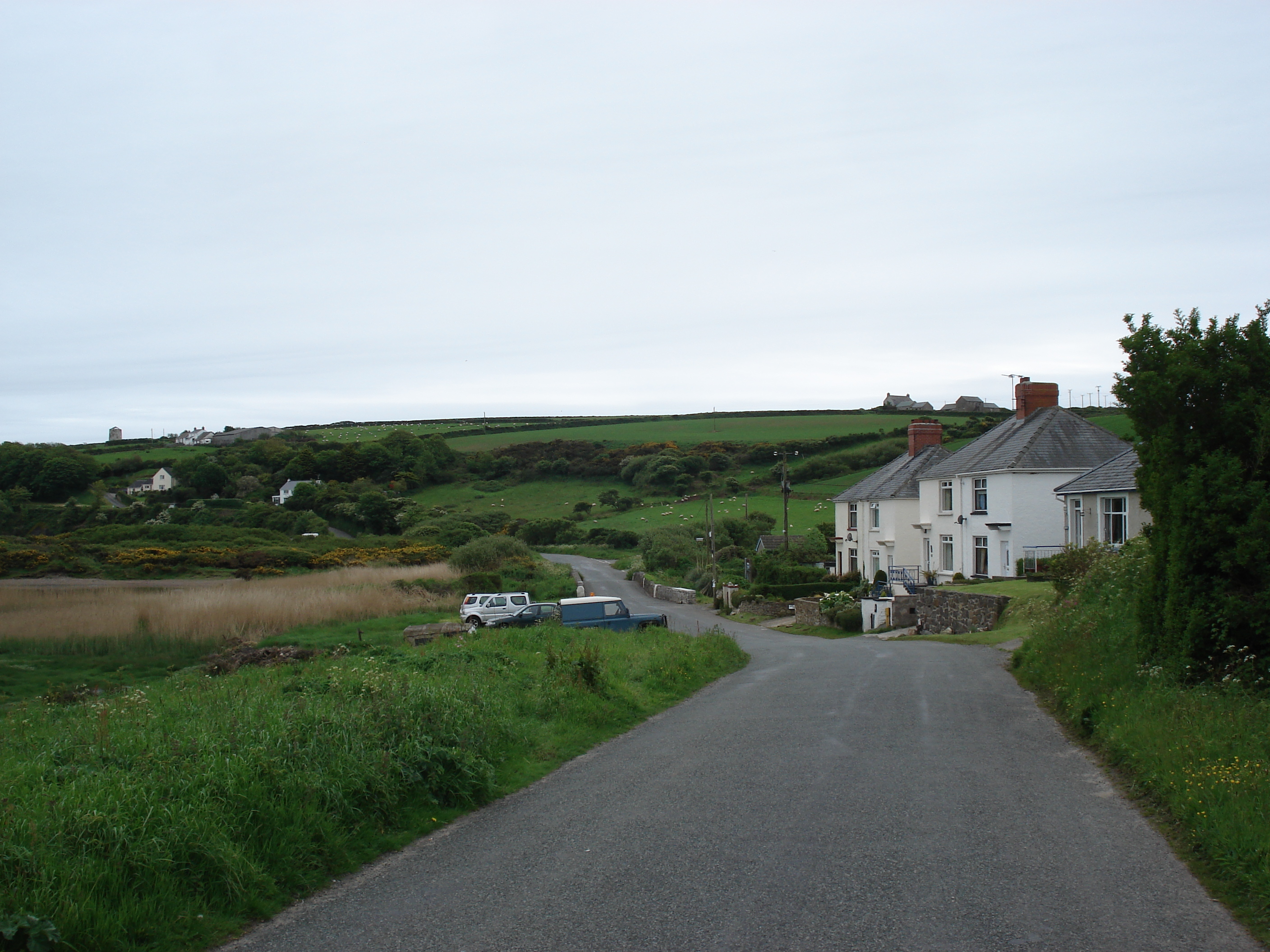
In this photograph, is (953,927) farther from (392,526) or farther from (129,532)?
(392,526)

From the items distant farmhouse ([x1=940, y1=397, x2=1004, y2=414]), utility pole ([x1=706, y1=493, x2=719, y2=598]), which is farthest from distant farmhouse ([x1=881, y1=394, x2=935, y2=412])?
utility pole ([x1=706, y1=493, x2=719, y2=598])

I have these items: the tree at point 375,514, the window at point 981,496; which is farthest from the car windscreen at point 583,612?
the tree at point 375,514

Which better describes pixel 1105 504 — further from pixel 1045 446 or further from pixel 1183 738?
pixel 1183 738

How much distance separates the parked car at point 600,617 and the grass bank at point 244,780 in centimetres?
1429

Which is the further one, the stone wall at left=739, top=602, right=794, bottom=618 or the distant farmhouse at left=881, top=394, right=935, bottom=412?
the distant farmhouse at left=881, top=394, right=935, bottom=412

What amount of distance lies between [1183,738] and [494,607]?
29156mm

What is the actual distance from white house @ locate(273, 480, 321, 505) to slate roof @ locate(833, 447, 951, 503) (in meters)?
56.9

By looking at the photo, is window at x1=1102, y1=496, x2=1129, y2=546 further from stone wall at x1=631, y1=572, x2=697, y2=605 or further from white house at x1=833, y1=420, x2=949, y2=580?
stone wall at x1=631, y1=572, x2=697, y2=605

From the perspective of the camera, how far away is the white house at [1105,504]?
98.2 ft

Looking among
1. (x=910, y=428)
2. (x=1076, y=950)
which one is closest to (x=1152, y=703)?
(x=1076, y=950)

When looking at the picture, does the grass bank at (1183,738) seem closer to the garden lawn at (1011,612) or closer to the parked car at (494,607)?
the garden lawn at (1011,612)

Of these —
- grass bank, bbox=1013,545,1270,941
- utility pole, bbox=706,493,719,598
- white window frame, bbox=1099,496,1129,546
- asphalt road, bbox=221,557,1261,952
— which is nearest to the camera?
asphalt road, bbox=221,557,1261,952

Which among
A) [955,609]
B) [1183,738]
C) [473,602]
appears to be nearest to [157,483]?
[473,602]

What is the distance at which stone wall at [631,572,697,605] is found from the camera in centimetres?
5600
